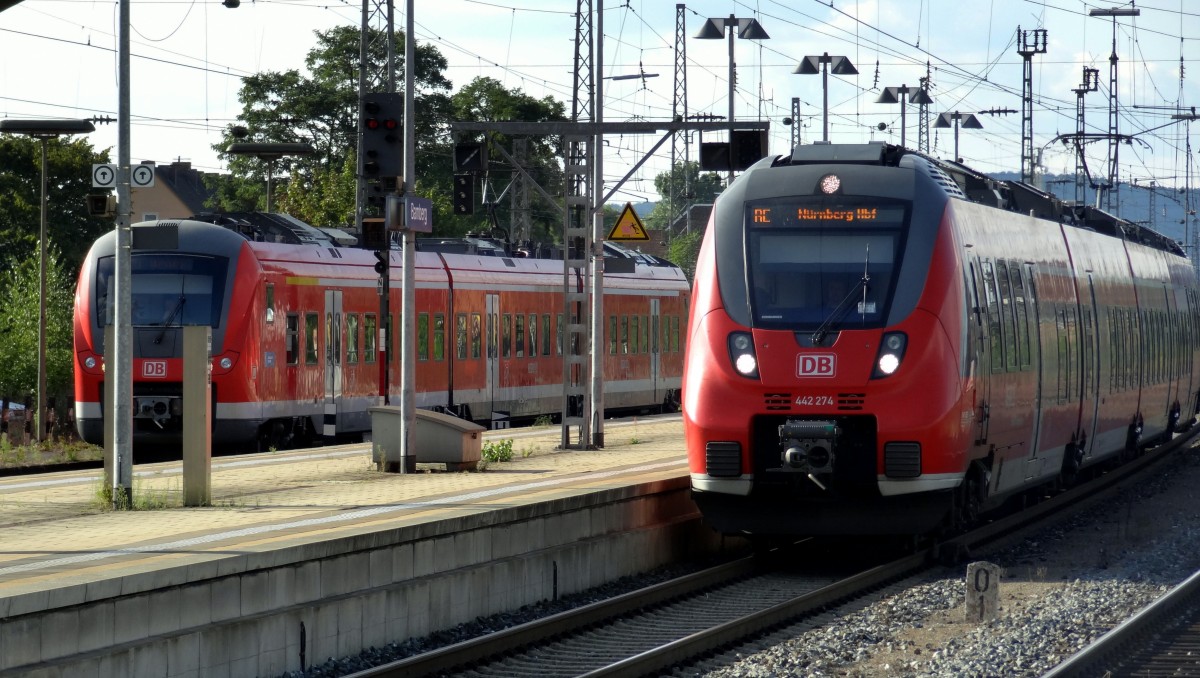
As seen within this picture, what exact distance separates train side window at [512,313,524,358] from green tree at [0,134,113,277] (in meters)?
33.0

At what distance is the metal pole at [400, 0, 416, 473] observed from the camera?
2017 centimetres

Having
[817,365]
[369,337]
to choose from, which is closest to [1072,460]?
[817,365]

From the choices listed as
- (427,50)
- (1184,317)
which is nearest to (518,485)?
(1184,317)

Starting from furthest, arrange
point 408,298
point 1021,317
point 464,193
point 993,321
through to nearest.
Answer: point 464,193 → point 408,298 → point 1021,317 → point 993,321

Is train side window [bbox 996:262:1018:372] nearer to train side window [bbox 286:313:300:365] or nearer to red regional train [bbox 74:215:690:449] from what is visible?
red regional train [bbox 74:215:690:449]

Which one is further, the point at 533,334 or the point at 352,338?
the point at 533,334

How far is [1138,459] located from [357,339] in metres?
13.1

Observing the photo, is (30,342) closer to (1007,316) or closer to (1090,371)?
(1090,371)

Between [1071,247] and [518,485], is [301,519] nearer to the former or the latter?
[518,485]

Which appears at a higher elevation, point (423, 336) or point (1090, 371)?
point (423, 336)

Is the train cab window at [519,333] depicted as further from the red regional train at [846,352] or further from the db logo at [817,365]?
the db logo at [817,365]

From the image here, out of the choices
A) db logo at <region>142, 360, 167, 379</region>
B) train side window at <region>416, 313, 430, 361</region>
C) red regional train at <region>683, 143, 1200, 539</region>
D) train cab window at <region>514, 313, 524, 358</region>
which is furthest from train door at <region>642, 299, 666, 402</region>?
red regional train at <region>683, 143, 1200, 539</region>

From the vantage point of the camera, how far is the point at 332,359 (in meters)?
27.8

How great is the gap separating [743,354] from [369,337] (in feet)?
→ 51.9
